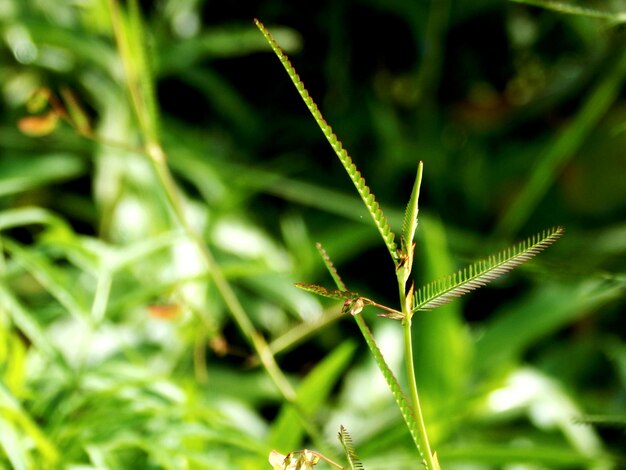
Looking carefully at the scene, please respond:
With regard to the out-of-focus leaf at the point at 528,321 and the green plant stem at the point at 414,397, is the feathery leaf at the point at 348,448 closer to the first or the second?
the green plant stem at the point at 414,397

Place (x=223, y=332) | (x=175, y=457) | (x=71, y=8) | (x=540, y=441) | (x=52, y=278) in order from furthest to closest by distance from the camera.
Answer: (x=71, y=8), (x=223, y=332), (x=540, y=441), (x=52, y=278), (x=175, y=457)

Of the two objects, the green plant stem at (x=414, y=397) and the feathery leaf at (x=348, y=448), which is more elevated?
the green plant stem at (x=414, y=397)

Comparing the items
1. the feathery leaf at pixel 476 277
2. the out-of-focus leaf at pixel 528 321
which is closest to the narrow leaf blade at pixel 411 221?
the feathery leaf at pixel 476 277

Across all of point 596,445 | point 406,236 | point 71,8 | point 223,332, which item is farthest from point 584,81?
point 406,236

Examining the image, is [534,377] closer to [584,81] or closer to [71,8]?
[584,81]

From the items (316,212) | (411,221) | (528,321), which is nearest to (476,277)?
(411,221)

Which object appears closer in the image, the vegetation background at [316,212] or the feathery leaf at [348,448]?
the feathery leaf at [348,448]
